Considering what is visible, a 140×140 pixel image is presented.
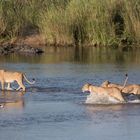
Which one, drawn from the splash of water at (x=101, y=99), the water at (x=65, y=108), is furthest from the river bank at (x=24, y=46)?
the splash of water at (x=101, y=99)

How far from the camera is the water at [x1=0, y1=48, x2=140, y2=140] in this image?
15445 millimetres

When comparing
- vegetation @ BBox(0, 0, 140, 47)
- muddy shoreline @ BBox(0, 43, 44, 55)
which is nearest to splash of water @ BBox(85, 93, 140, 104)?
muddy shoreline @ BBox(0, 43, 44, 55)

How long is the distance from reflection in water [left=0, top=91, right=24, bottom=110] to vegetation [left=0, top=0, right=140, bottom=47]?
2006 cm

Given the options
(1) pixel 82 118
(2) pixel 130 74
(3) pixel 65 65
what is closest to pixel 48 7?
(3) pixel 65 65

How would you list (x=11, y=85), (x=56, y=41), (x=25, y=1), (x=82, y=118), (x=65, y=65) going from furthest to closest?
(x=25, y=1)
(x=56, y=41)
(x=65, y=65)
(x=11, y=85)
(x=82, y=118)

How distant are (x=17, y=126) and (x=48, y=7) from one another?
29533 millimetres

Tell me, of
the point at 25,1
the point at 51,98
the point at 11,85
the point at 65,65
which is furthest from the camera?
the point at 25,1

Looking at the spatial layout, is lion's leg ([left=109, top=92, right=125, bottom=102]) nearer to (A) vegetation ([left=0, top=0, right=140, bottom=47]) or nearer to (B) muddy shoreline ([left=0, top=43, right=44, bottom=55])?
(B) muddy shoreline ([left=0, top=43, right=44, bottom=55])

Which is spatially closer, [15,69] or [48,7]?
[15,69]

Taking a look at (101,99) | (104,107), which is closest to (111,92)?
(101,99)

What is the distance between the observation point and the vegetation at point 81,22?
41.8 m

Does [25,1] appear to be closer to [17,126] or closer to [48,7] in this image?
[48,7]

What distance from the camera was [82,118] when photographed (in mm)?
17172

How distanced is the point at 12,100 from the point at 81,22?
23.2 metres
